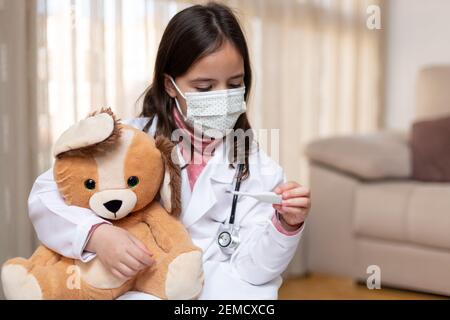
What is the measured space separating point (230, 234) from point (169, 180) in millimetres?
170

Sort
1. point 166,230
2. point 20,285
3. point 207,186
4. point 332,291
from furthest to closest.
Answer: point 332,291, point 207,186, point 166,230, point 20,285

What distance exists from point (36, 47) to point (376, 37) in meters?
1.99

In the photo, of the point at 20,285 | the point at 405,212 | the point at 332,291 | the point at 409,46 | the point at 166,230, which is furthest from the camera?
the point at 409,46

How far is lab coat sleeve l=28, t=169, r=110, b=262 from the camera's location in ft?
3.22

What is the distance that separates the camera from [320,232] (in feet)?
8.11

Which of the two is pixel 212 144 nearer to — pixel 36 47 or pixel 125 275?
pixel 125 275

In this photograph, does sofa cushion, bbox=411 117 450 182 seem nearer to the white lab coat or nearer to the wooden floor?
the wooden floor

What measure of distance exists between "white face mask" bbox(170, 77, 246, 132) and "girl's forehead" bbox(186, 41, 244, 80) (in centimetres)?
3

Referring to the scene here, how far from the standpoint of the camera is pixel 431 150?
234cm

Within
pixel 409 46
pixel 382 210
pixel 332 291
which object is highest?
pixel 409 46

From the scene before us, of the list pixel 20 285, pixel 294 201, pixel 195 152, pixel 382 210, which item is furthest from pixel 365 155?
pixel 20 285

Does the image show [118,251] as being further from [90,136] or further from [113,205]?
[90,136]

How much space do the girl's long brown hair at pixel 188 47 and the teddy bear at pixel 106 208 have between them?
0.55 ft

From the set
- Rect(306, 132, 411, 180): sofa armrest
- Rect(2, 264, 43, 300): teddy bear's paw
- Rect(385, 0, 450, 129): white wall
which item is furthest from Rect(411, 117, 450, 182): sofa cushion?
Rect(2, 264, 43, 300): teddy bear's paw
